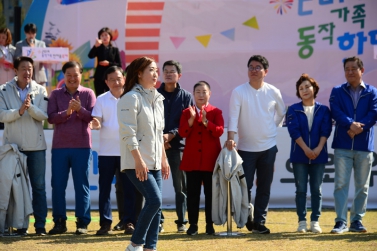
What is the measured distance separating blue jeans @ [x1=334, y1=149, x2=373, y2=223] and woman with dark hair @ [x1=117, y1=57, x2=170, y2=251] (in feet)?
9.08

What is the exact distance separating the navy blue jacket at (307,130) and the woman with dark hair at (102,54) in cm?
439

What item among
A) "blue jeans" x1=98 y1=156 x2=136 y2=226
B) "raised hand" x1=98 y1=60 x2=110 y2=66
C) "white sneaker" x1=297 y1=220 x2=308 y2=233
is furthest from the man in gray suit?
"white sneaker" x1=297 y1=220 x2=308 y2=233

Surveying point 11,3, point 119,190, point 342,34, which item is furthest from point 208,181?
point 11,3

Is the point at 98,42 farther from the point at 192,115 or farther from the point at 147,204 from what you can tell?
the point at 147,204

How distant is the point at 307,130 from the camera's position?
26.6 ft

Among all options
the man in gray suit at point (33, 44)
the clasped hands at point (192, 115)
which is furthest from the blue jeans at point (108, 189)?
the man in gray suit at point (33, 44)

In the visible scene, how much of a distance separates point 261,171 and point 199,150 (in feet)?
2.60

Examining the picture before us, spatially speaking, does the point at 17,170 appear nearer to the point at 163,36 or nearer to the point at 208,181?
the point at 208,181

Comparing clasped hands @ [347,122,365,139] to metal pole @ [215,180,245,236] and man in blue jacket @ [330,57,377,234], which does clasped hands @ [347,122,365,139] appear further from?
metal pole @ [215,180,245,236]

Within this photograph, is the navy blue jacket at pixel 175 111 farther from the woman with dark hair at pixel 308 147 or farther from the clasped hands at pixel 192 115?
the woman with dark hair at pixel 308 147

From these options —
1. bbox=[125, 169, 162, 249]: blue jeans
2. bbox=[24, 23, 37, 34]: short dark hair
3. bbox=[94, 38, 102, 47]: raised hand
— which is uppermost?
bbox=[24, 23, 37, 34]: short dark hair

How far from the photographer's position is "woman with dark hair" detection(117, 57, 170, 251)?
5.86 metres

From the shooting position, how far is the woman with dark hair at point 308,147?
26.4ft

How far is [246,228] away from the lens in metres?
8.42
